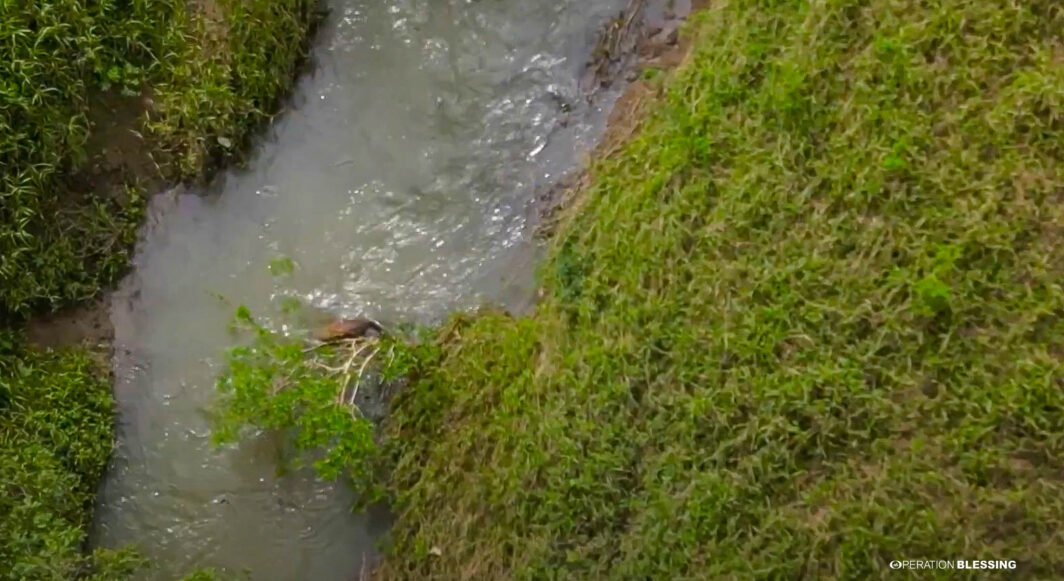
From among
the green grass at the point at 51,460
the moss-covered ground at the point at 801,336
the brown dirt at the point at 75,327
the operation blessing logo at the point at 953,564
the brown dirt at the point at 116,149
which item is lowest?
the operation blessing logo at the point at 953,564

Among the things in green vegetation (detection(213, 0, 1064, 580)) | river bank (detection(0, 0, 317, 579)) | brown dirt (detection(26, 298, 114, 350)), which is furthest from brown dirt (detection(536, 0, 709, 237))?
brown dirt (detection(26, 298, 114, 350))

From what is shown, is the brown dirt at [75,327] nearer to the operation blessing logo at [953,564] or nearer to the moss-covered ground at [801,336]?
the moss-covered ground at [801,336]

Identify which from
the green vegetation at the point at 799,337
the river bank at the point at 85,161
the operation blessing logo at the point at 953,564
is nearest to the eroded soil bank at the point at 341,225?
the river bank at the point at 85,161

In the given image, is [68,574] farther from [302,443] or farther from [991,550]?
[991,550]

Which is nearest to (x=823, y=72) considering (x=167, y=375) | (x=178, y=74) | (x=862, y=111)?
(x=862, y=111)

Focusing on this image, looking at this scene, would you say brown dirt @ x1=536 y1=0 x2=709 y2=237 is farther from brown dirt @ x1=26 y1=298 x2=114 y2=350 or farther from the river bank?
brown dirt @ x1=26 y1=298 x2=114 y2=350

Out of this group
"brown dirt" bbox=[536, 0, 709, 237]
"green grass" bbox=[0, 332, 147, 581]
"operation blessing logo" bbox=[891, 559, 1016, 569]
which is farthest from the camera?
"brown dirt" bbox=[536, 0, 709, 237]
